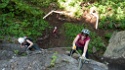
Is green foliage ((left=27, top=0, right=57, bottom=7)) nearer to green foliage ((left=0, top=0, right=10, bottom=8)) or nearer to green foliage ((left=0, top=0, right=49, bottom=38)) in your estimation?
green foliage ((left=0, top=0, right=49, bottom=38))

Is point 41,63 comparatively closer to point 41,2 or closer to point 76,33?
point 76,33

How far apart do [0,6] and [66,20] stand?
4526mm

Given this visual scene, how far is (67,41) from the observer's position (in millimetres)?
15648

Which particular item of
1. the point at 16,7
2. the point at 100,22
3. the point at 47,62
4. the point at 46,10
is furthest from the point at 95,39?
the point at 47,62

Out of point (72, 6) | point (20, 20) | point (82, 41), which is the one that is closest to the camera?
point (82, 41)

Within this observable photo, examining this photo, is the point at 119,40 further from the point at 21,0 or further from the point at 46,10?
the point at 21,0

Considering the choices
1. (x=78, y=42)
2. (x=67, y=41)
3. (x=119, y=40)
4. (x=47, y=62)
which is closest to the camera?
(x=47, y=62)

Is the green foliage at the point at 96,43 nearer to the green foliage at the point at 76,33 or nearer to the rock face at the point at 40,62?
the green foliage at the point at 76,33

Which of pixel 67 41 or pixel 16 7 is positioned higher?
pixel 16 7

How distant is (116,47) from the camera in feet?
45.8

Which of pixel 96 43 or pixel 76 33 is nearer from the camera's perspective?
pixel 96 43

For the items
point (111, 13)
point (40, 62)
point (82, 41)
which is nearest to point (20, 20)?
point (111, 13)

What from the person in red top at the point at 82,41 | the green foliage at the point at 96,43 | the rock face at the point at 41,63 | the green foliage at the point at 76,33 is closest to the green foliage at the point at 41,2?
the green foliage at the point at 76,33

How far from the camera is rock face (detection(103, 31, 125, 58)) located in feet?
44.5
